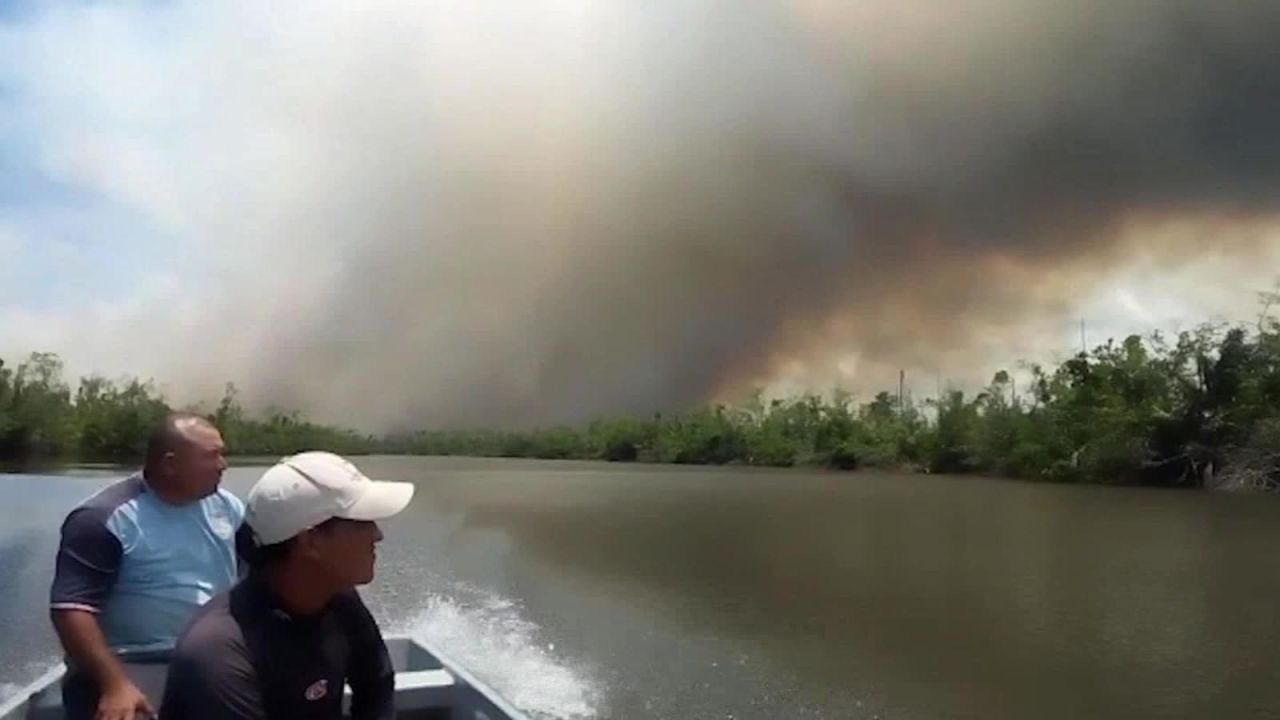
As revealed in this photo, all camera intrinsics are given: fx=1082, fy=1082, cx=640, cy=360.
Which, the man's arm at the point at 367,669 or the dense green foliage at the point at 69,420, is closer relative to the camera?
the man's arm at the point at 367,669

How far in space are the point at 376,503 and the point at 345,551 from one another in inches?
3.9

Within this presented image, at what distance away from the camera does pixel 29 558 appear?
712 inches

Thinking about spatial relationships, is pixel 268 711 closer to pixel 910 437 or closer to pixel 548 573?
pixel 548 573

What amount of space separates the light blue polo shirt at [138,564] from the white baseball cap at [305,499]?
53.2 inches

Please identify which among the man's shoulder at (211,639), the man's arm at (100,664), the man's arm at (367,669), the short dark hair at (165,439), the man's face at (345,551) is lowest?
the man's arm at (100,664)

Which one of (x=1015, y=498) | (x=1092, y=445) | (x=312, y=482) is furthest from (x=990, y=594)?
(x=1092, y=445)

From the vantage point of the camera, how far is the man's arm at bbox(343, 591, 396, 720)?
2043mm

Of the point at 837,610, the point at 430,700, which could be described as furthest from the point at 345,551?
the point at 837,610

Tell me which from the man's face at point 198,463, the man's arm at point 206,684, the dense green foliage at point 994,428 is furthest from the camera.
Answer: the dense green foliage at point 994,428

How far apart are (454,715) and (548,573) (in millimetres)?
13849

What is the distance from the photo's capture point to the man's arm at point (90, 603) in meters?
2.72

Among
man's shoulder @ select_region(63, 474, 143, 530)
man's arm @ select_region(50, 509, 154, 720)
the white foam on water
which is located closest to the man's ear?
man's arm @ select_region(50, 509, 154, 720)

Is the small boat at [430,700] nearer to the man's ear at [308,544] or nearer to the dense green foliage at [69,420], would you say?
the man's ear at [308,544]

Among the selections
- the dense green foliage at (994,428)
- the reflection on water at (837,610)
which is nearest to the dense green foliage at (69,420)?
the dense green foliage at (994,428)
